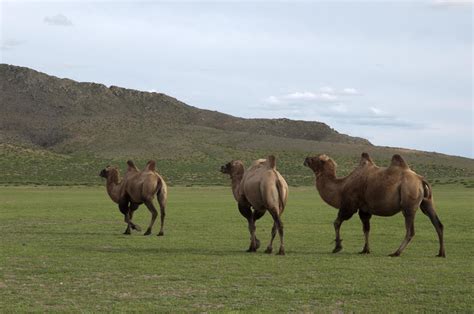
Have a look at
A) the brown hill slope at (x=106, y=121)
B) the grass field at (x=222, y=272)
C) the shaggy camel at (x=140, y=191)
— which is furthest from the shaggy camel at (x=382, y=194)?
the brown hill slope at (x=106, y=121)

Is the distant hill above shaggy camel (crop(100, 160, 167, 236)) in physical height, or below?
above

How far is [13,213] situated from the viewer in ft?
96.4

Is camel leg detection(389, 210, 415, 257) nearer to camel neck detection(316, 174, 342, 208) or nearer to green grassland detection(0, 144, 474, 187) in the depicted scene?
camel neck detection(316, 174, 342, 208)

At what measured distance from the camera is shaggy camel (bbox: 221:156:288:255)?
1547 centimetres

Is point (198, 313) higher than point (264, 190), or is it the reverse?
point (264, 190)

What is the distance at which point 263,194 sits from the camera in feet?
50.9

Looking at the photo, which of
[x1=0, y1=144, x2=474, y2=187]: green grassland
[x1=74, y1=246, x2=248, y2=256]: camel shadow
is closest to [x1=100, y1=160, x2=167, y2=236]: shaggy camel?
[x1=74, y1=246, x2=248, y2=256]: camel shadow

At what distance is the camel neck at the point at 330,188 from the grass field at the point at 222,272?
45.0 inches

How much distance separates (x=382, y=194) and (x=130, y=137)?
9835 cm

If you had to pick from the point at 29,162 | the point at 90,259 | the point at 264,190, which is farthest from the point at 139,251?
the point at 29,162

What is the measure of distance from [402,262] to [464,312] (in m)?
4.67

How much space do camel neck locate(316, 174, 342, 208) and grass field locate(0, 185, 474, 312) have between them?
114 centimetres

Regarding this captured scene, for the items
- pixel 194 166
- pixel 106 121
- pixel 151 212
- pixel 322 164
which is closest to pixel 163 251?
pixel 322 164

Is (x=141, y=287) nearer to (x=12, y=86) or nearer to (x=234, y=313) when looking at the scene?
(x=234, y=313)
